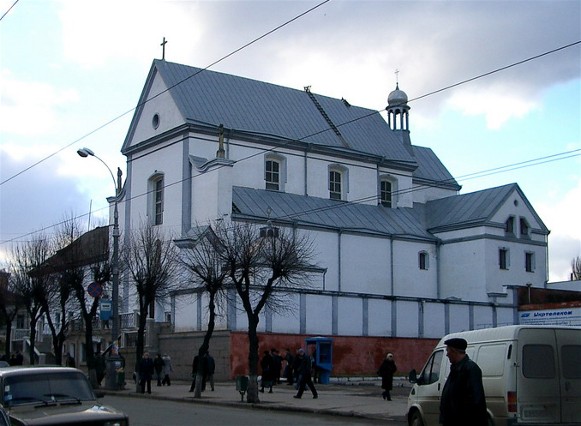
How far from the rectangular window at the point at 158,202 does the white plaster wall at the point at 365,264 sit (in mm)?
11496

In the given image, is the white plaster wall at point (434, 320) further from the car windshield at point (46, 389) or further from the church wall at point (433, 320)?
the car windshield at point (46, 389)

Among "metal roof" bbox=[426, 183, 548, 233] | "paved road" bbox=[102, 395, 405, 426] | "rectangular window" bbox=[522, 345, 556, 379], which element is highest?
"metal roof" bbox=[426, 183, 548, 233]

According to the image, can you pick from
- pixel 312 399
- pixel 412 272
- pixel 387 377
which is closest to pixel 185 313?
pixel 312 399

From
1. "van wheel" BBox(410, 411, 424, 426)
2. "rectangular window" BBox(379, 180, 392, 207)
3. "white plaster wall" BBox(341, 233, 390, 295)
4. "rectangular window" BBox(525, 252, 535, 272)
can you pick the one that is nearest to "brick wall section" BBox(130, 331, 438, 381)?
"white plaster wall" BBox(341, 233, 390, 295)

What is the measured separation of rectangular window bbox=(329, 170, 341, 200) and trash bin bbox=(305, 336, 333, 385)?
18971 millimetres

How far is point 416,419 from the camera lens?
55.7 feet

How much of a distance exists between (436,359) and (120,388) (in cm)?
2302

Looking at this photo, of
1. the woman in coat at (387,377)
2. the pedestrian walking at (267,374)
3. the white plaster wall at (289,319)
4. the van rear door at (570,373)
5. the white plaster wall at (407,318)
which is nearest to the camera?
the van rear door at (570,373)

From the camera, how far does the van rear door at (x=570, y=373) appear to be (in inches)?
593

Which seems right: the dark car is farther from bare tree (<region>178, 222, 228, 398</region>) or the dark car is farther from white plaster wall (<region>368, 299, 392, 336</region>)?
white plaster wall (<region>368, 299, 392, 336</region>)

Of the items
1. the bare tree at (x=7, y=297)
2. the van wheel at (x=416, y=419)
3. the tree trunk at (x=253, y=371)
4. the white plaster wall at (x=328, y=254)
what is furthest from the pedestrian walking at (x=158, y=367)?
the van wheel at (x=416, y=419)

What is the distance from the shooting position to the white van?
14.7 metres

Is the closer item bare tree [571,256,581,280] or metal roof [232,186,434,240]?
metal roof [232,186,434,240]

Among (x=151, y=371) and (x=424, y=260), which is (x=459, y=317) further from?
(x=151, y=371)
